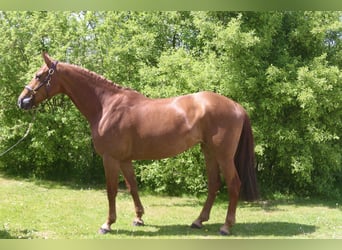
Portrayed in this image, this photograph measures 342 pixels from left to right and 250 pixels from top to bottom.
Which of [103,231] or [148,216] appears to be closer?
[103,231]

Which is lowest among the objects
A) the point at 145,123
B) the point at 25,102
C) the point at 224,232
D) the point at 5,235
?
the point at 5,235

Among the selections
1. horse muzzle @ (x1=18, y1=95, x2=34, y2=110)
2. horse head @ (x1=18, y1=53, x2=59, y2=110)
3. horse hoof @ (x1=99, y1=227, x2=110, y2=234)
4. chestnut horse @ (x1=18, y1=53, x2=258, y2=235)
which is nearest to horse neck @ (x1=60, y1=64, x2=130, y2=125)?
chestnut horse @ (x1=18, y1=53, x2=258, y2=235)

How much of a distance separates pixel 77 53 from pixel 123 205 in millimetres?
4209

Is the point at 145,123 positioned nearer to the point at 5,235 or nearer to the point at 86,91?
the point at 86,91

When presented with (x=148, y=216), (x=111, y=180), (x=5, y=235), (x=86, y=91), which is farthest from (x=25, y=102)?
(x=148, y=216)

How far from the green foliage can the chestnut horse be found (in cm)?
213

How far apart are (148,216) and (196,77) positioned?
114 inches

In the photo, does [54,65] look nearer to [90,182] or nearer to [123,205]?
[123,205]

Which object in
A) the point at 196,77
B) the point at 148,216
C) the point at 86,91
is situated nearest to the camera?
the point at 86,91

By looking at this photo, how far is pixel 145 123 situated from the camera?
5.06 metres

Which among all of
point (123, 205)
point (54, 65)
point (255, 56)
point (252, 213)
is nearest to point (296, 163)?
point (252, 213)

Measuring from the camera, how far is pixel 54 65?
5.02 m

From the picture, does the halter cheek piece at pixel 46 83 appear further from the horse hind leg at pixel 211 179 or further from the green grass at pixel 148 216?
the horse hind leg at pixel 211 179

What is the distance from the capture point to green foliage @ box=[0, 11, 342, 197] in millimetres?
7207
